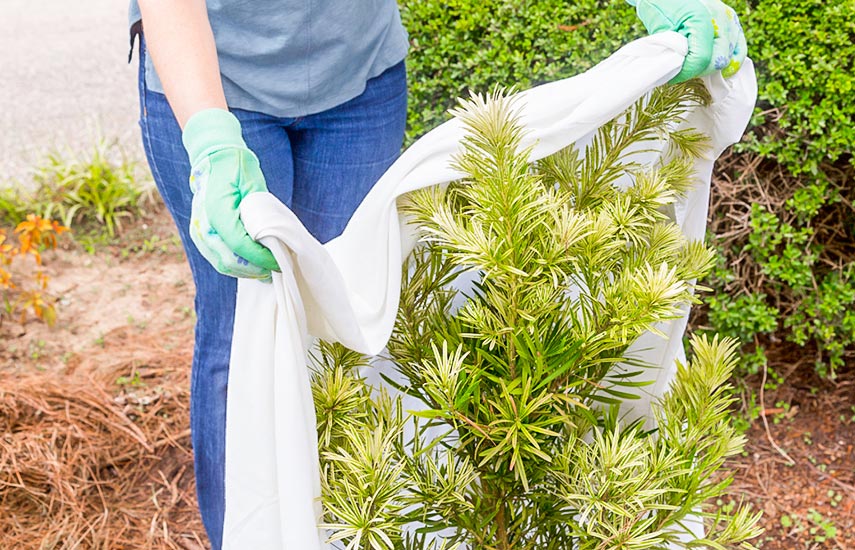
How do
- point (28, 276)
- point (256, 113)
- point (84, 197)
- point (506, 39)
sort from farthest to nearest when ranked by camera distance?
point (84, 197) < point (28, 276) < point (506, 39) < point (256, 113)

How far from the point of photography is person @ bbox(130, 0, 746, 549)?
1002 mm

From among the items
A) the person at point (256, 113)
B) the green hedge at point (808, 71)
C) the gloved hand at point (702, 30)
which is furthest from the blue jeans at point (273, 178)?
the green hedge at point (808, 71)

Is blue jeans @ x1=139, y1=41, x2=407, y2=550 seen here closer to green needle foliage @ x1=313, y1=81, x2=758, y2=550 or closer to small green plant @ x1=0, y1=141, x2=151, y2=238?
green needle foliage @ x1=313, y1=81, x2=758, y2=550

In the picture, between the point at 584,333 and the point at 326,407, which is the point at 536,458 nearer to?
the point at 584,333

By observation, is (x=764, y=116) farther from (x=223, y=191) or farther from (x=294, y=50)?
(x=223, y=191)

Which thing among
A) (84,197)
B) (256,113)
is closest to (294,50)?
(256,113)

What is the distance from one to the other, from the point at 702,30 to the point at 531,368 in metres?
0.51

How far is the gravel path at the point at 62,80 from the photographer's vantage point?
4324 mm

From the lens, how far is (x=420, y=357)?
38.5 inches

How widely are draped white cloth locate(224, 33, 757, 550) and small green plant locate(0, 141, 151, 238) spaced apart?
2752 mm

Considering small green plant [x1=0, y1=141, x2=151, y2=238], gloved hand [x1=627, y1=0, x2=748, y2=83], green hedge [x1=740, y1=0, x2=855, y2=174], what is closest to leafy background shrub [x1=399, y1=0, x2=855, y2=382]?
green hedge [x1=740, y1=0, x2=855, y2=174]

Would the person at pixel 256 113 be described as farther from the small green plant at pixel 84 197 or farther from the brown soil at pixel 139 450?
the small green plant at pixel 84 197

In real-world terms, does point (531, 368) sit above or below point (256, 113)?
below

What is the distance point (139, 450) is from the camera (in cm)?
228
